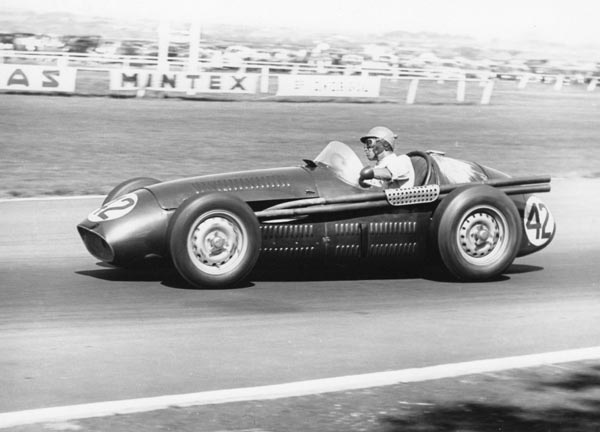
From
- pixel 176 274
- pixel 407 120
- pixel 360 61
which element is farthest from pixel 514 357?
pixel 360 61

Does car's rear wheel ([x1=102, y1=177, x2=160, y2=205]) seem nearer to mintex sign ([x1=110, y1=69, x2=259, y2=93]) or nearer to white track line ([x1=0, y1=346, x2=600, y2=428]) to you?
white track line ([x1=0, y1=346, x2=600, y2=428])

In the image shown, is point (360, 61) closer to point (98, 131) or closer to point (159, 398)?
point (98, 131)

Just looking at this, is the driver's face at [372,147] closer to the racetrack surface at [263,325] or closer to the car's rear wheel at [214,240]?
the racetrack surface at [263,325]

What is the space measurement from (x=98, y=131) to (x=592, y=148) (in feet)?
31.3

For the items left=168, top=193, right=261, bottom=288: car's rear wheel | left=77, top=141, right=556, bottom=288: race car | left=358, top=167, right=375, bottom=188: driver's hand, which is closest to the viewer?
left=168, top=193, right=261, bottom=288: car's rear wheel

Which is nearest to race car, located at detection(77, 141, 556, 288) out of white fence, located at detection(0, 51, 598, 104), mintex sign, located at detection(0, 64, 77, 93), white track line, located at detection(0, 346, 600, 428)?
white track line, located at detection(0, 346, 600, 428)

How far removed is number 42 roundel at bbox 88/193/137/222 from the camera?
25.7ft

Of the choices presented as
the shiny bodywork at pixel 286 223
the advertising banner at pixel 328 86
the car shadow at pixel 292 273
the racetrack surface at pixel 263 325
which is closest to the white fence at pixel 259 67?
the advertising banner at pixel 328 86

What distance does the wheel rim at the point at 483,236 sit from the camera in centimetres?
824

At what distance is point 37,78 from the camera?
26266 millimetres

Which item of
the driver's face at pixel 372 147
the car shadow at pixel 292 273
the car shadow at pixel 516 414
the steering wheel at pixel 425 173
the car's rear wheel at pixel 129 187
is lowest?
the car shadow at pixel 292 273

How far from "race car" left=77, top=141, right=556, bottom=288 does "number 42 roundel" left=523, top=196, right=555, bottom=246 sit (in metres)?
0.06

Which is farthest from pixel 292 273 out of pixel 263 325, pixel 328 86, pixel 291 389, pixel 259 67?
pixel 259 67

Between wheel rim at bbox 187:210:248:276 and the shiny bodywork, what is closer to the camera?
wheel rim at bbox 187:210:248:276
